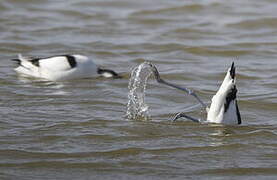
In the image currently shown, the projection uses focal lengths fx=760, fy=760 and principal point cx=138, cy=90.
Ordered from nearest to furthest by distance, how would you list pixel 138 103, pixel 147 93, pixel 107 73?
pixel 138 103, pixel 147 93, pixel 107 73

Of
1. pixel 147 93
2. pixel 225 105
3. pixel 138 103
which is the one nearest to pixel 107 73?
pixel 147 93

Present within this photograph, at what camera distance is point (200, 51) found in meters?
11.0

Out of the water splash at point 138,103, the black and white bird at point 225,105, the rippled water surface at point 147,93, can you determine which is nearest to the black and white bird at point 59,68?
the rippled water surface at point 147,93

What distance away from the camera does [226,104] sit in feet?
22.9

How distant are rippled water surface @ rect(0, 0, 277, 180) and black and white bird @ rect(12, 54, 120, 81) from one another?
180mm

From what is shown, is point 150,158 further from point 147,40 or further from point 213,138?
point 147,40

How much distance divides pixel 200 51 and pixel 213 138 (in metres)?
4.50

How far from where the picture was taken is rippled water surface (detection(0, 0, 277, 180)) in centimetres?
588

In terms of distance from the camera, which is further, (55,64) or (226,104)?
(55,64)

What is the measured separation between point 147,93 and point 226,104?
1820 millimetres

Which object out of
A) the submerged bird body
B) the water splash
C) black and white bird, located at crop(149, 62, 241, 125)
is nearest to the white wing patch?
the water splash

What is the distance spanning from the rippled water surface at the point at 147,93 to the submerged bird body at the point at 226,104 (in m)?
0.08

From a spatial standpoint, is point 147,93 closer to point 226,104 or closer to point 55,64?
point 55,64

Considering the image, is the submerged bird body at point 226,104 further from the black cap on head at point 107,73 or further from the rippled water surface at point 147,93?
the black cap on head at point 107,73
